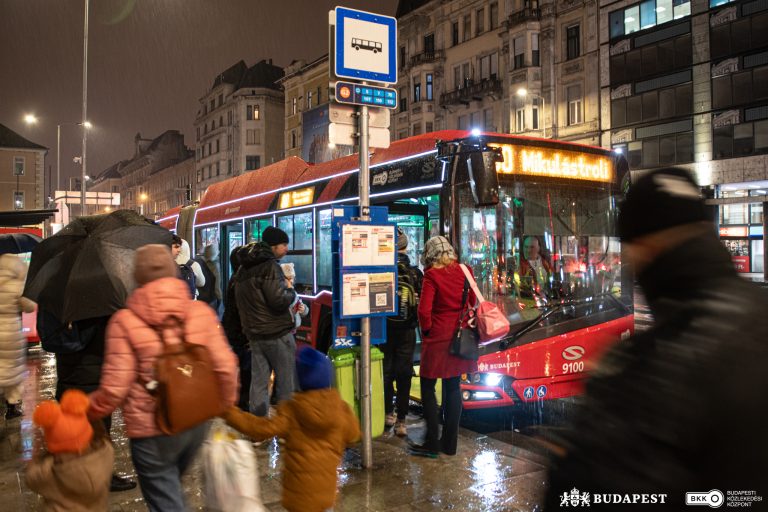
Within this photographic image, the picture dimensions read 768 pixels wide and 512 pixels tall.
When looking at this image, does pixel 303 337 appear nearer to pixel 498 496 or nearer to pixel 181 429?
pixel 498 496

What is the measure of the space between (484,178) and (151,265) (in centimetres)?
390

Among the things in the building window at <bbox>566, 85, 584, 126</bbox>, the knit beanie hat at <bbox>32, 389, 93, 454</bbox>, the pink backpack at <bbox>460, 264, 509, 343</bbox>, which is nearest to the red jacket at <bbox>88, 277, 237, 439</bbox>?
the knit beanie hat at <bbox>32, 389, 93, 454</bbox>

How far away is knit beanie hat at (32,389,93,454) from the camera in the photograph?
10.0ft

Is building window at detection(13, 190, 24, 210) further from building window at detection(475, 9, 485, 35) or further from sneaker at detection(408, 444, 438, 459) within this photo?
sneaker at detection(408, 444, 438, 459)

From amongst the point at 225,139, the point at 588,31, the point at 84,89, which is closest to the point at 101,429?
the point at 84,89

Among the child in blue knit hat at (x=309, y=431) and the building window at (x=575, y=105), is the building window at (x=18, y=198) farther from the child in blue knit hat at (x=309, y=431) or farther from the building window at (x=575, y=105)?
the child in blue knit hat at (x=309, y=431)

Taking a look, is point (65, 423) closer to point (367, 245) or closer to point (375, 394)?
point (367, 245)

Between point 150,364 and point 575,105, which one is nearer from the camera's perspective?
point 150,364

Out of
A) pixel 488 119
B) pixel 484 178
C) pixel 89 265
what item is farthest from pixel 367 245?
pixel 488 119

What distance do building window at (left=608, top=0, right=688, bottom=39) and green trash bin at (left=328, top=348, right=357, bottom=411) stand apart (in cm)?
3199

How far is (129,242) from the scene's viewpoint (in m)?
4.67

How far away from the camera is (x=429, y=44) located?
48000 millimetres

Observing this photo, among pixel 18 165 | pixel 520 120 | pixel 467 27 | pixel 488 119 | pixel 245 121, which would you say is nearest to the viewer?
pixel 520 120

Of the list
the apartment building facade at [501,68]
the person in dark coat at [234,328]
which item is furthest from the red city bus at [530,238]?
the apartment building facade at [501,68]
